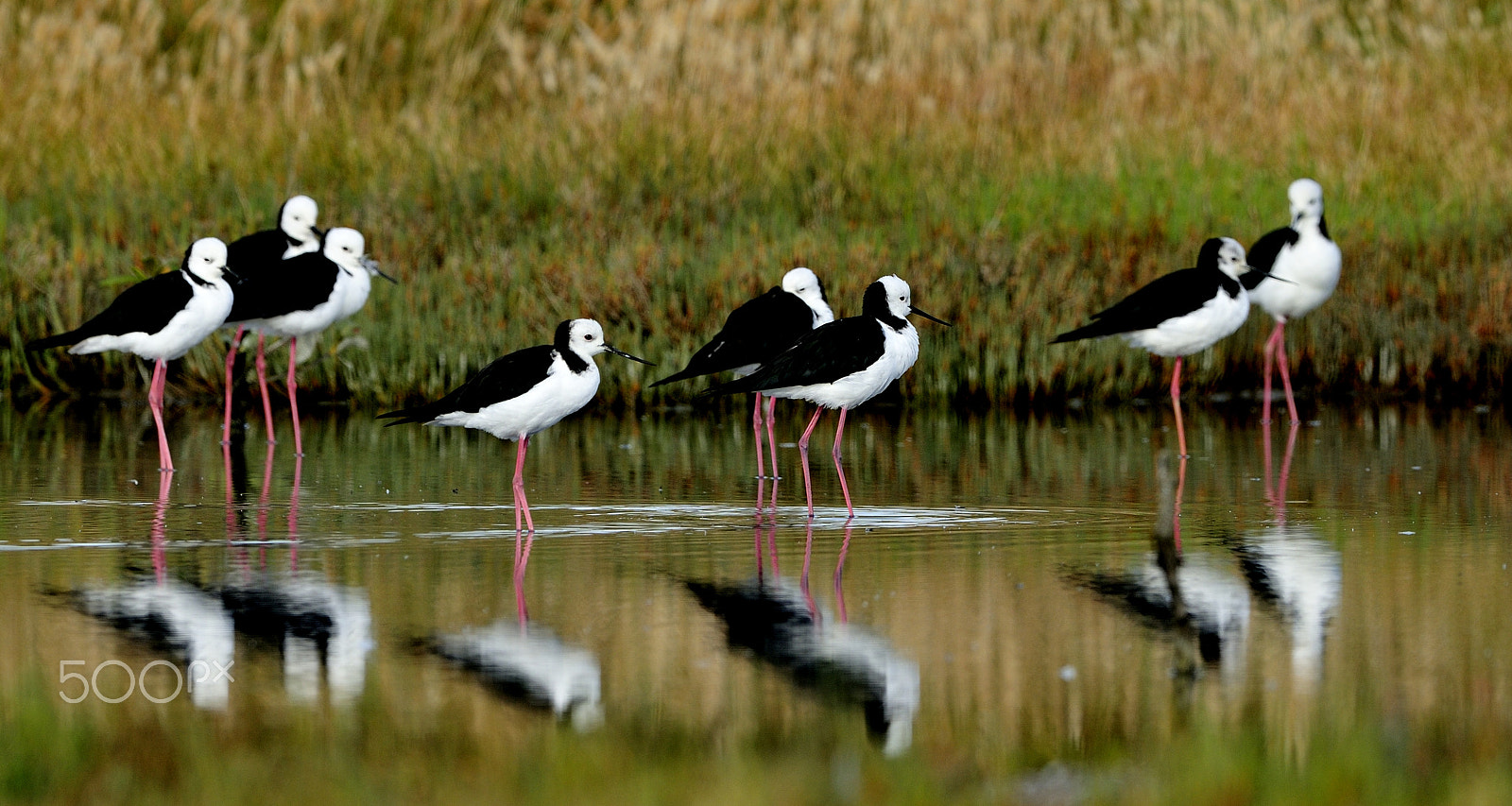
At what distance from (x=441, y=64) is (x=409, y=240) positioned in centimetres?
675

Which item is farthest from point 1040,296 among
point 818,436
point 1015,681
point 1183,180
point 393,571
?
point 1015,681

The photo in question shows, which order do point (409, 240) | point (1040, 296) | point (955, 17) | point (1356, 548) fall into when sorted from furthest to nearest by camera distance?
point (955, 17) → point (409, 240) → point (1040, 296) → point (1356, 548)

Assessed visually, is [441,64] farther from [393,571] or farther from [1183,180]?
[393,571]

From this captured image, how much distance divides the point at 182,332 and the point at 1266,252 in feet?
22.7

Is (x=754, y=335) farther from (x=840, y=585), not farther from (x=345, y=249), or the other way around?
(x=840, y=585)

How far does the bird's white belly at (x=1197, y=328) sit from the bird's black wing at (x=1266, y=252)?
1528 millimetres

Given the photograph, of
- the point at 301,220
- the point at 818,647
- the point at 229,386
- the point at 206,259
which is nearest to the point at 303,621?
the point at 818,647

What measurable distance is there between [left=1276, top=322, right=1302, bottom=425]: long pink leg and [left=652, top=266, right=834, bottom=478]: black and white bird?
3.27 meters

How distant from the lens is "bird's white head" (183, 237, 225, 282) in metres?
11.7

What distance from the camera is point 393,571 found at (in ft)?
24.4

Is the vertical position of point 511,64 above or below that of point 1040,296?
above

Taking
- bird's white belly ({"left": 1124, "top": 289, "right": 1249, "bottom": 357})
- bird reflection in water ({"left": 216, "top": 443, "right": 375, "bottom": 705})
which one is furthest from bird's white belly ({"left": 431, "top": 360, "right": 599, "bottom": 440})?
bird's white belly ({"left": 1124, "top": 289, "right": 1249, "bottom": 357})

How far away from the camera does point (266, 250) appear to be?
44.5ft

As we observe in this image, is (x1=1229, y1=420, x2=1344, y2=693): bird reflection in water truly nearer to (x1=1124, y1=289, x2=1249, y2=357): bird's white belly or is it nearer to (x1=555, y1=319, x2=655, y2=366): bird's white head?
(x1=555, y1=319, x2=655, y2=366): bird's white head
